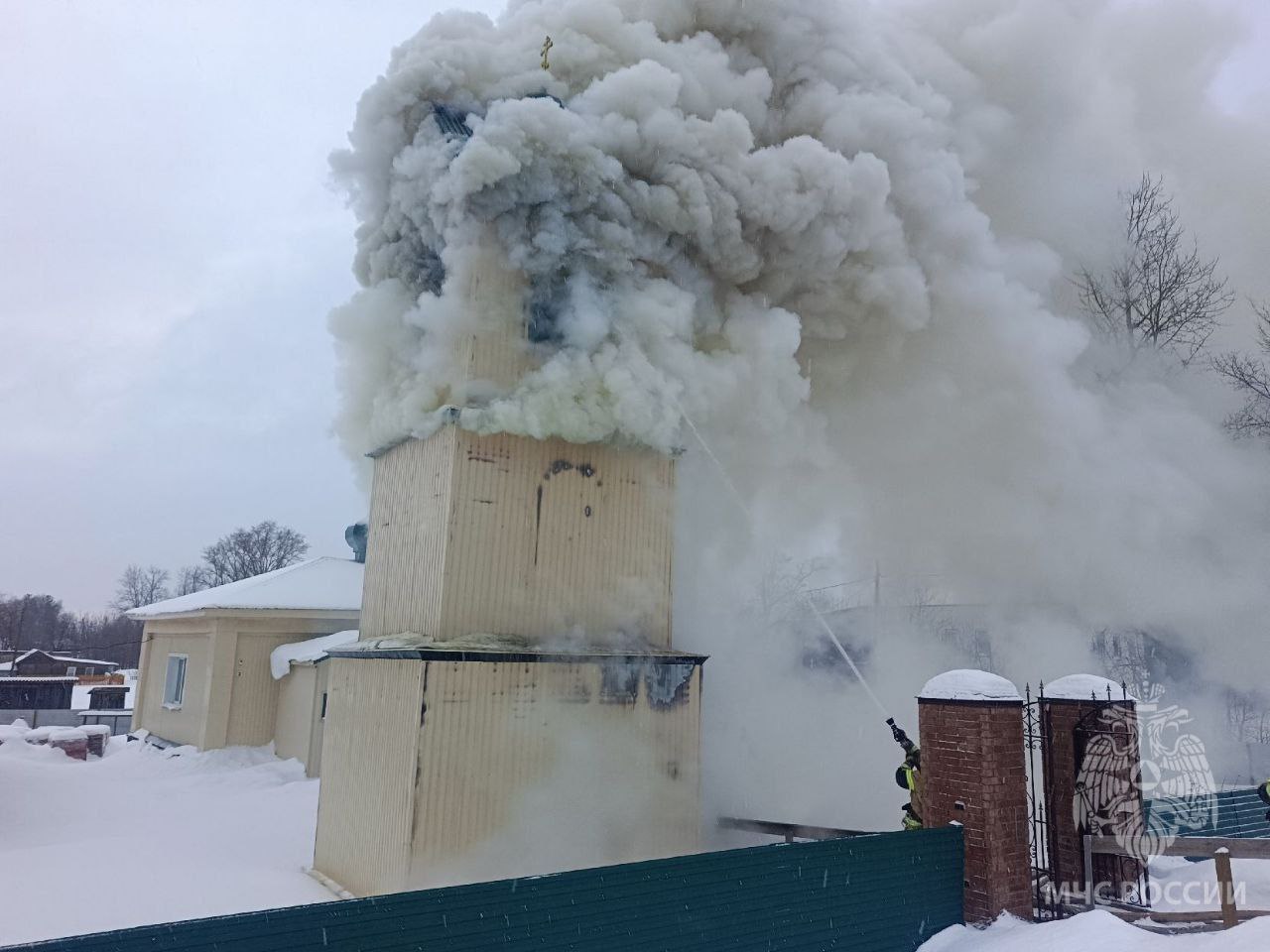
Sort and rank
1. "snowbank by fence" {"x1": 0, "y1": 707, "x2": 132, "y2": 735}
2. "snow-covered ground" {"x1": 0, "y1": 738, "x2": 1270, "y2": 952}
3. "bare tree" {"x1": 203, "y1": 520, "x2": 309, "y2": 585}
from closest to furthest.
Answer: "snow-covered ground" {"x1": 0, "y1": 738, "x2": 1270, "y2": 952}, "snowbank by fence" {"x1": 0, "y1": 707, "x2": 132, "y2": 735}, "bare tree" {"x1": 203, "y1": 520, "x2": 309, "y2": 585}

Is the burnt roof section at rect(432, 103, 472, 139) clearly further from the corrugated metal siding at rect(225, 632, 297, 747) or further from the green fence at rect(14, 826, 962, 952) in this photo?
the corrugated metal siding at rect(225, 632, 297, 747)

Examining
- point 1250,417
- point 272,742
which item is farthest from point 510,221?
point 272,742

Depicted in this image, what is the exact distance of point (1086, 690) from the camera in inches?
263

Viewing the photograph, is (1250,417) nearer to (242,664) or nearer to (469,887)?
(469,887)

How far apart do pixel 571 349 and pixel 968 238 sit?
593cm

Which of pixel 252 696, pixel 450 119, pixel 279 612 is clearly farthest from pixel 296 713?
pixel 450 119

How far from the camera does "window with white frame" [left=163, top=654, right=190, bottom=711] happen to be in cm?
1834

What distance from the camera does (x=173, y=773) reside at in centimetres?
1579

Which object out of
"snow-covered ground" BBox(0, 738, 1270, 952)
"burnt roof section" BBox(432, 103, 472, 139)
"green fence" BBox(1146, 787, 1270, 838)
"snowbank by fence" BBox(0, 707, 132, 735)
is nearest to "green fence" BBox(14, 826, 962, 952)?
"snow-covered ground" BBox(0, 738, 1270, 952)

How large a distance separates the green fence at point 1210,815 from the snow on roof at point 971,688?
398cm

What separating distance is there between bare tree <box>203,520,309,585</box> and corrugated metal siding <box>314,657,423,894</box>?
50216 millimetres

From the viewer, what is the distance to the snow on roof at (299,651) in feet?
53.5

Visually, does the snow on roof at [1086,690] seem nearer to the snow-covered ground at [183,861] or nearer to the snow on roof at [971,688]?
the snow on roof at [971,688]

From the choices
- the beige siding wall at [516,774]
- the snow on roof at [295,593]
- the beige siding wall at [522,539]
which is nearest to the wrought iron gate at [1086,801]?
the beige siding wall at [516,774]
